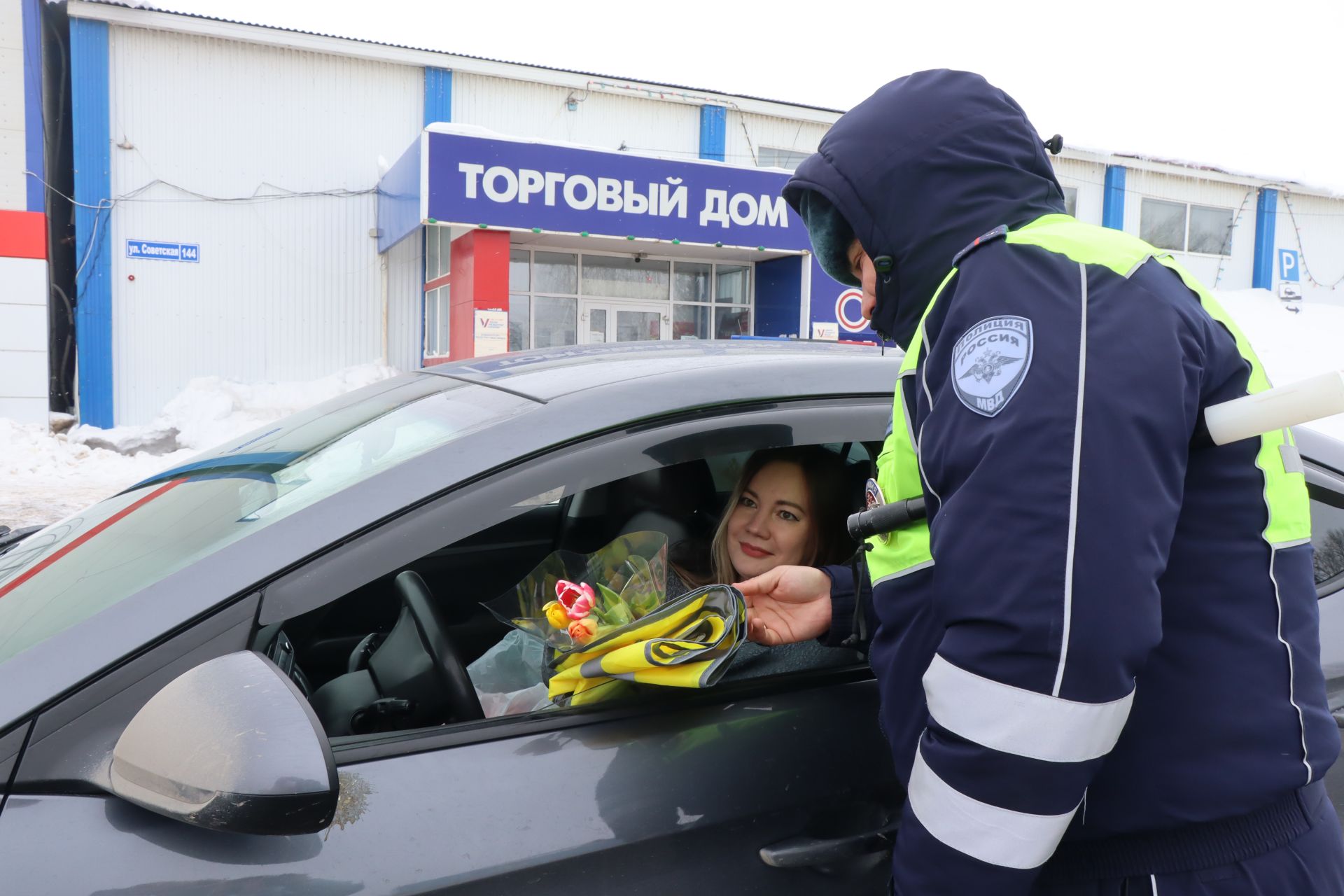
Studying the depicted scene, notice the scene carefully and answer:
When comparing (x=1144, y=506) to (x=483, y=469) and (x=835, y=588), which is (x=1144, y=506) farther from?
(x=483, y=469)

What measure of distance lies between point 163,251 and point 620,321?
6.61 m

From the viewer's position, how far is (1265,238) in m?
21.9

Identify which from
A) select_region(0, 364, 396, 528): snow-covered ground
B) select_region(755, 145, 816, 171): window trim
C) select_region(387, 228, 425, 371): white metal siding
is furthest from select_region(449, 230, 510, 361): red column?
select_region(755, 145, 816, 171): window trim

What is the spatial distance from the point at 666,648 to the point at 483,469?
1.19 ft

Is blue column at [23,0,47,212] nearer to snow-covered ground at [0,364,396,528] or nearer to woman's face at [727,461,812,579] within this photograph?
snow-covered ground at [0,364,396,528]

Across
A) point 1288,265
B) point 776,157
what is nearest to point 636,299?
point 776,157

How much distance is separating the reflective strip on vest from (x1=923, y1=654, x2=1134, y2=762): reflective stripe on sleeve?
12.2 inches

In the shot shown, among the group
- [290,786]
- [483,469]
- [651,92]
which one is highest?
[651,92]

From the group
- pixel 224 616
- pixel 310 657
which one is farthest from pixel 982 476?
pixel 310 657

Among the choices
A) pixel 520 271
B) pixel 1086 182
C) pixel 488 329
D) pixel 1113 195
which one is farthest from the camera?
pixel 1113 195

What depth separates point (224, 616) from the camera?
1.17 m

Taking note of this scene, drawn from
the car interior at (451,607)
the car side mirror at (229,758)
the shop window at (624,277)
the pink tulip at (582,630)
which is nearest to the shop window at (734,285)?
the shop window at (624,277)

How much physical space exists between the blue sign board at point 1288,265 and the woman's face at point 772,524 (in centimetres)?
2471

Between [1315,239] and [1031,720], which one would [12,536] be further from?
[1315,239]
